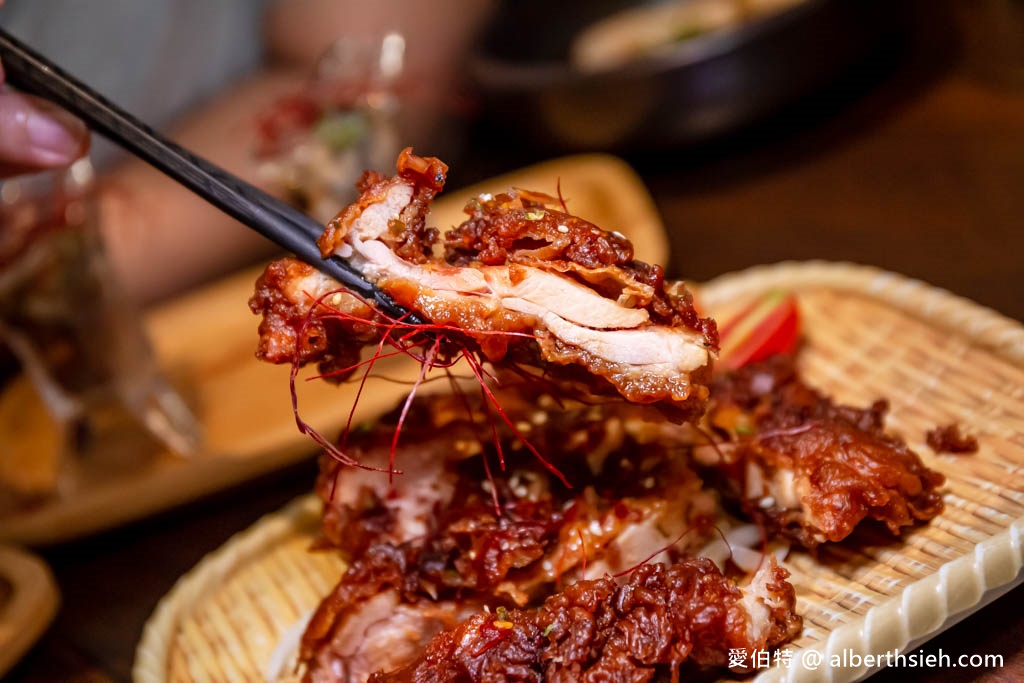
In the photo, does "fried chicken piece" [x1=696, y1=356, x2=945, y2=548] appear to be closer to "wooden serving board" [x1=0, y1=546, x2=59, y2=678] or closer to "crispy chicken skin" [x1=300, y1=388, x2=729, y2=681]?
"crispy chicken skin" [x1=300, y1=388, x2=729, y2=681]

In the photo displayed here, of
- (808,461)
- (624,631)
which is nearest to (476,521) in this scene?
(624,631)

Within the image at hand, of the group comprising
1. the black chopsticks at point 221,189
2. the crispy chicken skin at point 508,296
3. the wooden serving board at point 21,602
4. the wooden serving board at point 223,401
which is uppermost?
the black chopsticks at point 221,189

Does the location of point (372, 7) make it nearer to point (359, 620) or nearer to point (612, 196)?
point (612, 196)

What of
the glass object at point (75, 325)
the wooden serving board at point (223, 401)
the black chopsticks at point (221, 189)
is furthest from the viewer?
the glass object at point (75, 325)

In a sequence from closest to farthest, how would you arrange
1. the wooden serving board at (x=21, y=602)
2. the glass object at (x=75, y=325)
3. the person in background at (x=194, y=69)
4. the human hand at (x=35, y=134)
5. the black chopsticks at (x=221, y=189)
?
1. the black chopsticks at (x=221, y=189)
2. the human hand at (x=35, y=134)
3. the wooden serving board at (x=21, y=602)
4. the glass object at (x=75, y=325)
5. the person in background at (x=194, y=69)

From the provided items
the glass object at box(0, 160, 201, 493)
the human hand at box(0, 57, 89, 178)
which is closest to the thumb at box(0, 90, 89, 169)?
the human hand at box(0, 57, 89, 178)

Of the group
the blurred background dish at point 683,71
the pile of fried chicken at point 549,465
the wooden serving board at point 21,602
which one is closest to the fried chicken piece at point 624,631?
the pile of fried chicken at point 549,465

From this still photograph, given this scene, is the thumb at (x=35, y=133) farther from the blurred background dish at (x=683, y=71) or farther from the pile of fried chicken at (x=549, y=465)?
the blurred background dish at (x=683, y=71)
